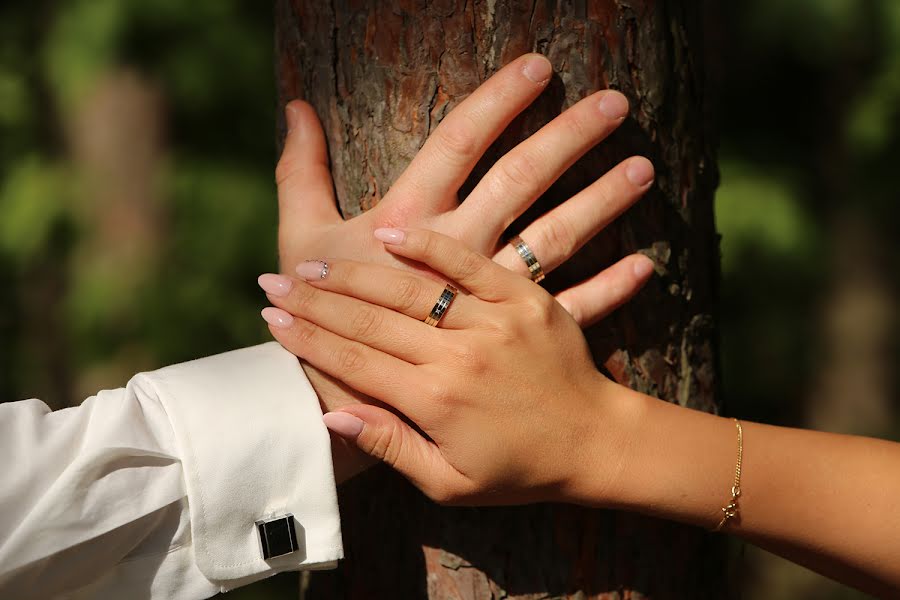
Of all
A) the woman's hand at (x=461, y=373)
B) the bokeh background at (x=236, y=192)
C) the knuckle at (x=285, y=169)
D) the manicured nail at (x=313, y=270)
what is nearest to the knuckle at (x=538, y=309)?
the woman's hand at (x=461, y=373)

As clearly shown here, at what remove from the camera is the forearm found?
131 centimetres

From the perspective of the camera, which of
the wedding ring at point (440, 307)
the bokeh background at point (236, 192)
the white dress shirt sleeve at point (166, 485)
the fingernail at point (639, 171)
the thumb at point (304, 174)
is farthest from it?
the bokeh background at point (236, 192)

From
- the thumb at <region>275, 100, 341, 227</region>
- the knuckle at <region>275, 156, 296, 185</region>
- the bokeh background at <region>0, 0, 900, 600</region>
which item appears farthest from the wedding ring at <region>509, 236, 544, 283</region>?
the bokeh background at <region>0, 0, 900, 600</region>

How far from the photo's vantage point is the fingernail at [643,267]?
1.45 metres

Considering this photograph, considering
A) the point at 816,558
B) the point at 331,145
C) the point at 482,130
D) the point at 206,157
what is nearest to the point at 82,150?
the point at 206,157

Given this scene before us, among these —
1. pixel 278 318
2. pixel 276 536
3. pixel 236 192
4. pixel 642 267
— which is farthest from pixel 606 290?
pixel 236 192

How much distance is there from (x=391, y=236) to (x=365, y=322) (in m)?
0.14

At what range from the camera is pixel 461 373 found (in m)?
1.25

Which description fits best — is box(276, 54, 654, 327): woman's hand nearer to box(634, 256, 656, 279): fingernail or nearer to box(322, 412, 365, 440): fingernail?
box(634, 256, 656, 279): fingernail

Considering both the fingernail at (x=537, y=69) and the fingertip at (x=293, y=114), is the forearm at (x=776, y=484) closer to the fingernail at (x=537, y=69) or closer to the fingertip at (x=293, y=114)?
the fingernail at (x=537, y=69)

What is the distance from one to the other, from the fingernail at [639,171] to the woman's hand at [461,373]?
259mm

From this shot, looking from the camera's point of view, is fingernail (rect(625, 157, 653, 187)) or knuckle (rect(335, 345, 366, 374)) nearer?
knuckle (rect(335, 345, 366, 374))

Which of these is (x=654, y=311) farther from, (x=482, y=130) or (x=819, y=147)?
(x=819, y=147)

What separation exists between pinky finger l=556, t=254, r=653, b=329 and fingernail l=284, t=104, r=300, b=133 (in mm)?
605
